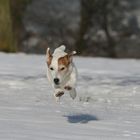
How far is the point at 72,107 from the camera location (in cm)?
980

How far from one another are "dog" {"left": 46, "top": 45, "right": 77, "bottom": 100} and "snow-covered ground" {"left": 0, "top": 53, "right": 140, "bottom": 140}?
473 millimetres

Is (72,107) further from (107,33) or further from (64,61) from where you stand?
(107,33)

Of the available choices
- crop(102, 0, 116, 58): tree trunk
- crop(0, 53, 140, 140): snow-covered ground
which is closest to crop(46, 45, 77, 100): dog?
crop(0, 53, 140, 140): snow-covered ground

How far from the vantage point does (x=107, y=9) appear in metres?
29.6

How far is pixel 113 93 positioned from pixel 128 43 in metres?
19.0

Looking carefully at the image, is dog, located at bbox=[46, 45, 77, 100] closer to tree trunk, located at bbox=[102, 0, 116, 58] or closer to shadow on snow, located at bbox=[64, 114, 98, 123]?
shadow on snow, located at bbox=[64, 114, 98, 123]

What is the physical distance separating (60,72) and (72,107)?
224 cm

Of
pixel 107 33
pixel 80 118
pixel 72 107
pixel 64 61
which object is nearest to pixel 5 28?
pixel 107 33

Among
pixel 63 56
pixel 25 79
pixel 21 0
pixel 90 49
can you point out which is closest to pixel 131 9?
pixel 90 49

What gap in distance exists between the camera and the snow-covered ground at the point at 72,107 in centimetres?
750

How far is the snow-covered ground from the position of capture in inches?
295

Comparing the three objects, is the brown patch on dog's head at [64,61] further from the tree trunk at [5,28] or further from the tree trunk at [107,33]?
the tree trunk at [107,33]

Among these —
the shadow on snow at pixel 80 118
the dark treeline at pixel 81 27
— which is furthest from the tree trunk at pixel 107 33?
the shadow on snow at pixel 80 118

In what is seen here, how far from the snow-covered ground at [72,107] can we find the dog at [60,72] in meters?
0.47
